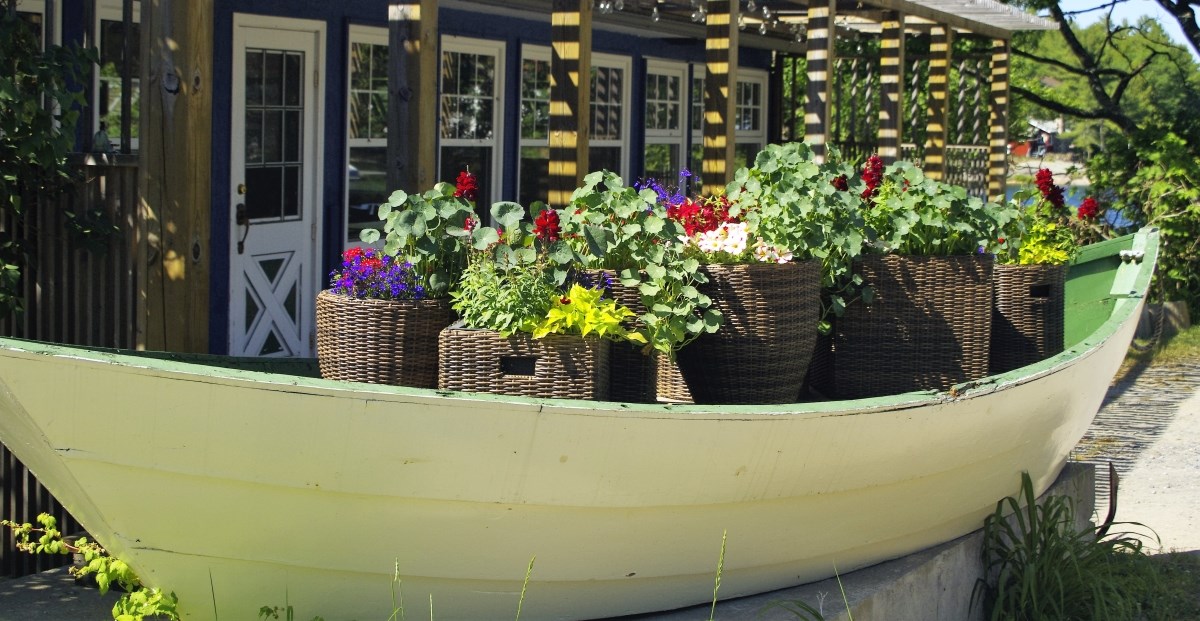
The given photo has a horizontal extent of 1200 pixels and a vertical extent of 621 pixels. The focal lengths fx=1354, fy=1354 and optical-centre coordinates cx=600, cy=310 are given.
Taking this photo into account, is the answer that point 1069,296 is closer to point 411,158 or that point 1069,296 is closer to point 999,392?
point 999,392

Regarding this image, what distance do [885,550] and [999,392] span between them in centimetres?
69

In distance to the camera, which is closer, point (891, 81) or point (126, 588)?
point (126, 588)

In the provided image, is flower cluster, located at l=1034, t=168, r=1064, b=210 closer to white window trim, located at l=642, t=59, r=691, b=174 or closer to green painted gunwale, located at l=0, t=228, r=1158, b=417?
green painted gunwale, located at l=0, t=228, r=1158, b=417

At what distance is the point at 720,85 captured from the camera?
811 cm

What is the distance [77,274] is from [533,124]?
665cm

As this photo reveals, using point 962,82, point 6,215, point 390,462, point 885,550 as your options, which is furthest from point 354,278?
point 962,82

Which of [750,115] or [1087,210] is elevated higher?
[750,115]

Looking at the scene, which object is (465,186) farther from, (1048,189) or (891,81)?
(891,81)

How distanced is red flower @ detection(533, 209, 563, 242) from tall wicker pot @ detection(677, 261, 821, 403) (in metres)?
0.62

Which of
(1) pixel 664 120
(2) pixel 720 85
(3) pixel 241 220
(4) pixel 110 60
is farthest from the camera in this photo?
(1) pixel 664 120

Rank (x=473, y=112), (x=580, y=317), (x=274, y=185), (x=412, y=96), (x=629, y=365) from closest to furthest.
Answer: (x=580, y=317), (x=629, y=365), (x=412, y=96), (x=274, y=185), (x=473, y=112)

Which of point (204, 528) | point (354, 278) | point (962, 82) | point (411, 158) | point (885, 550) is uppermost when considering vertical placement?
point (962, 82)

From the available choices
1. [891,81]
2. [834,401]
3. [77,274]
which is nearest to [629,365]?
[834,401]

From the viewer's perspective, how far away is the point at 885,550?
4.85m
